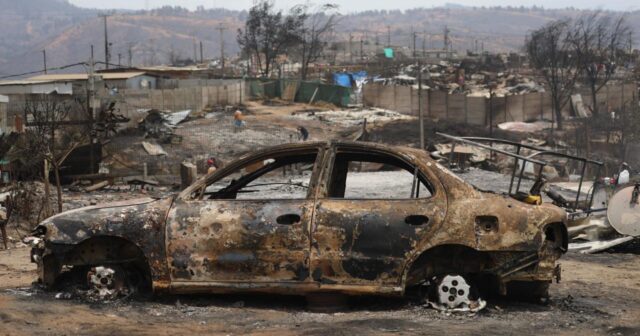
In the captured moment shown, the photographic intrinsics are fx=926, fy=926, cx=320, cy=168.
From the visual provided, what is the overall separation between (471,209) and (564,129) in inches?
1496

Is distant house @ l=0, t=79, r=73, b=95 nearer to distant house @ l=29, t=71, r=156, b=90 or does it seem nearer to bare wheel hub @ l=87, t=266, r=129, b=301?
distant house @ l=29, t=71, r=156, b=90

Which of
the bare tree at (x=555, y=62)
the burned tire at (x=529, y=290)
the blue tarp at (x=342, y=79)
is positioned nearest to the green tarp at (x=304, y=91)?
the blue tarp at (x=342, y=79)

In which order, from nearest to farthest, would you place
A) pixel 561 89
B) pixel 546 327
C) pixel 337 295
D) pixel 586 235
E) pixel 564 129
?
pixel 546 327 < pixel 337 295 < pixel 586 235 < pixel 564 129 < pixel 561 89

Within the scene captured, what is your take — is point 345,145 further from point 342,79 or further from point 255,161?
point 342,79

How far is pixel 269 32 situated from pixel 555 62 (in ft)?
93.8

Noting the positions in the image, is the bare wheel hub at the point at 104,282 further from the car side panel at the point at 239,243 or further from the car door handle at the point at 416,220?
the car door handle at the point at 416,220

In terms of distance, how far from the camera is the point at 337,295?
7.24m

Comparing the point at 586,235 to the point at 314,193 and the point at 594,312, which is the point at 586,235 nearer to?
the point at 594,312

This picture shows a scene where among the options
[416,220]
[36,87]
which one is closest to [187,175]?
[416,220]

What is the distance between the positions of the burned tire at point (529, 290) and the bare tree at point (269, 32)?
217 ft

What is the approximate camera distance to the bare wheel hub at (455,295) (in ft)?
23.5

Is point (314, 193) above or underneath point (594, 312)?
above

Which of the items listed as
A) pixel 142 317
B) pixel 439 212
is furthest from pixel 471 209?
pixel 142 317

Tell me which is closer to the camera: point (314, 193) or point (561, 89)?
point (314, 193)
